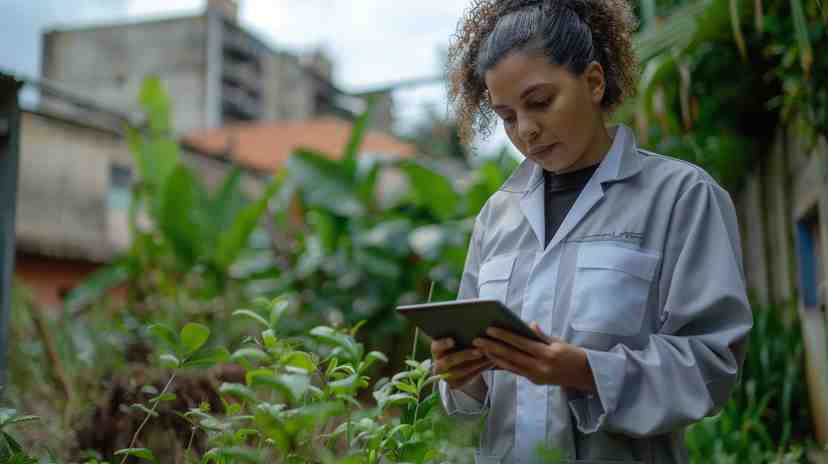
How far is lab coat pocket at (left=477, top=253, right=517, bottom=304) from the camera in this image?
58.6 inches

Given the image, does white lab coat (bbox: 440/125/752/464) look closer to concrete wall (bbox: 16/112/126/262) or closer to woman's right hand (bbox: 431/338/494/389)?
woman's right hand (bbox: 431/338/494/389)

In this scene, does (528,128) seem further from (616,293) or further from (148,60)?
(148,60)

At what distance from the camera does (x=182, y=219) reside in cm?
592

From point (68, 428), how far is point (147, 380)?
0.29 m

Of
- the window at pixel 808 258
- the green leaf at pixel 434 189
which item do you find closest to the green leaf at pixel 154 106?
the green leaf at pixel 434 189

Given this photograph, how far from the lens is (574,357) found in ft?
4.02

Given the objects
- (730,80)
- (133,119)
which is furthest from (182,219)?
(133,119)

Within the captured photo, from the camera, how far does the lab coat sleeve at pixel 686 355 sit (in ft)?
4.07

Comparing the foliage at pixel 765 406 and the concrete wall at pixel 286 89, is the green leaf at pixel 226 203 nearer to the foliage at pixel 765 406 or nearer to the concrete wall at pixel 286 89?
the foliage at pixel 765 406

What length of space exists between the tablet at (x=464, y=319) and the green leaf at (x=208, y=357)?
25 cm

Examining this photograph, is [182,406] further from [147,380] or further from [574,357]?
[574,357]

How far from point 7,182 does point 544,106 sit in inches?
56.8

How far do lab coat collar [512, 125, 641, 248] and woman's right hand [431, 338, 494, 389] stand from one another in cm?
24

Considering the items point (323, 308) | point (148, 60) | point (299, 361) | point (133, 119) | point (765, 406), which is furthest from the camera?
point (148, 60)
